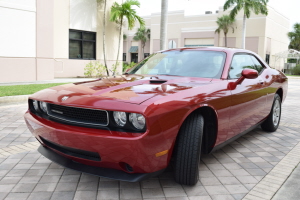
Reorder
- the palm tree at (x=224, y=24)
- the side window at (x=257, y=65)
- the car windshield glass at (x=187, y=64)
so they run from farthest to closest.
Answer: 1. the palm tree at (x=224, y=24)
2. the side window at (x=257, y=65)
3. the car windshield glass at (x=187, y=64)

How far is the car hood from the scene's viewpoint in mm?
2658

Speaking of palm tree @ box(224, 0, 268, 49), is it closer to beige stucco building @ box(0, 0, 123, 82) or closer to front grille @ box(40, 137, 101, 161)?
beige stucco building @ box(0, 0, 123, 82)

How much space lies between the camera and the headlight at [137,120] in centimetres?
246

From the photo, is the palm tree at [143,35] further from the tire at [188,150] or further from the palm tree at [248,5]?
the tire at [188,150]

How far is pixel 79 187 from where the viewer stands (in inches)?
117

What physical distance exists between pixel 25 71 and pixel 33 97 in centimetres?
1103

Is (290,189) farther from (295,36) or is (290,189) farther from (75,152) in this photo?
(295,36)

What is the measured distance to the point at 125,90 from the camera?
9.43ft

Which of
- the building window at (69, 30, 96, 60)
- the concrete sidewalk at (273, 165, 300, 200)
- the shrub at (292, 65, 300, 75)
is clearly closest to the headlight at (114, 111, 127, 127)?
the concrete sidewalk at (273, 165, 300, 200)

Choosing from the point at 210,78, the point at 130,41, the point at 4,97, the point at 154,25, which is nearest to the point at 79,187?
the point at 210,78

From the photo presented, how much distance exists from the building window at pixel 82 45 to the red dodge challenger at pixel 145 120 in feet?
46.4

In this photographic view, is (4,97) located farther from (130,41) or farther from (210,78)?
(130,41)

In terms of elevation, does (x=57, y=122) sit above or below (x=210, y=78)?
below

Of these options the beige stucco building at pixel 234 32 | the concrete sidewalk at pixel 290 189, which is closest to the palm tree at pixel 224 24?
the beige stucco building at pixel 234 32
